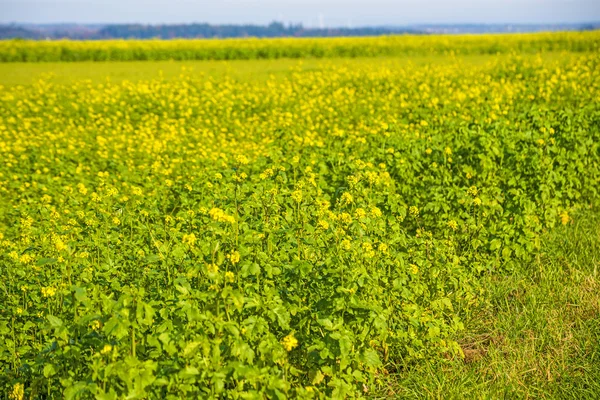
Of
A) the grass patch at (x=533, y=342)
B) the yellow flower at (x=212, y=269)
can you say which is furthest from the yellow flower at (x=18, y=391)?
the grass patch at (x=533, y=342)

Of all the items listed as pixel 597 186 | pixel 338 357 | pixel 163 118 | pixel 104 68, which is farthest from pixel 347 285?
pixel 104 68

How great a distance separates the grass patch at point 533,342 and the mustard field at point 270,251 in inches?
5.8

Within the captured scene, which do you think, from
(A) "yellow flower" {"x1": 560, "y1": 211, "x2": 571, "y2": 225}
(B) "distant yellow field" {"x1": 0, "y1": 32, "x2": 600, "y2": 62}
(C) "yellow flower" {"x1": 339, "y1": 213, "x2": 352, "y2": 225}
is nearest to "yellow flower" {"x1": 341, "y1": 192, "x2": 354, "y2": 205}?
(C) "yellow flower" {"x1": 339, "y1": 213, "x2": 352, "y2": 225}

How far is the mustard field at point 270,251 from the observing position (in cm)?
298

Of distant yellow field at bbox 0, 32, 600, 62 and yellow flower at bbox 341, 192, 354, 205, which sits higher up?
distant yellow field at bbox 0, 32, 600, 62

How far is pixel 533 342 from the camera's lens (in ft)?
14.4

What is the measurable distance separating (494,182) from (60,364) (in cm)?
431

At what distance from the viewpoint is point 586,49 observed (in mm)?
32781

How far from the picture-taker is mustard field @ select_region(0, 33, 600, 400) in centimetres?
298

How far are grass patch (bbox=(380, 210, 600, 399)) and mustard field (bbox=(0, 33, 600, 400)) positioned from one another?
0.48 feet

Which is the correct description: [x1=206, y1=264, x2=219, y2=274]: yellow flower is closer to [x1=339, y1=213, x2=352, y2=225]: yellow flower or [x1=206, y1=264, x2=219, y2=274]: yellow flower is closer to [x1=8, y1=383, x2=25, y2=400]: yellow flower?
[x1=339, y1=213, x2=352, y2=225]: yellow flower

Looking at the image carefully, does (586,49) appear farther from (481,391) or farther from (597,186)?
(481,391)

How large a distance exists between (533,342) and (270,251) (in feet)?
6.96

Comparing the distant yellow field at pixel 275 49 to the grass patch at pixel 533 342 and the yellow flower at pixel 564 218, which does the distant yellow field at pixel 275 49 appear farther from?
the grass patch at pixel 533 342
